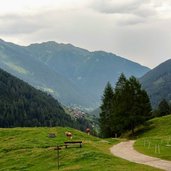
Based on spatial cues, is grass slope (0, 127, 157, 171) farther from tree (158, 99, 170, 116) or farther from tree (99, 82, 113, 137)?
tree (158, 99, 170, 116)

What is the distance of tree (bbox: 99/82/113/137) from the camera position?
122 metres

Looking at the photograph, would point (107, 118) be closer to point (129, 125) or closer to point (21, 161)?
point (129, 125)

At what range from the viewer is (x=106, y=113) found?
412 ft

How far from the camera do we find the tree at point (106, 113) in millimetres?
122000

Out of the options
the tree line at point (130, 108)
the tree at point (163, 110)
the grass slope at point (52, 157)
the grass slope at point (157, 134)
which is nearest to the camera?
the grass slope at point (52, 157)

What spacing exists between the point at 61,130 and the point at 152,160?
4684 cm

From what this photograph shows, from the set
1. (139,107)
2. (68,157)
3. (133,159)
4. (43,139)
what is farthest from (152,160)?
(139,107)

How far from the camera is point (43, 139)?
80000 mm

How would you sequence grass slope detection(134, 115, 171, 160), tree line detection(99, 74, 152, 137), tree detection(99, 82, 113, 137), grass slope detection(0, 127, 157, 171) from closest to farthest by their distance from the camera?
grass slope detection(0, 127, 157, 171) < grass slope detection(134, 115, 171, 160) < tree line detection(99, 74, 152, 137) < tree detection(99, 82, 113, 137)

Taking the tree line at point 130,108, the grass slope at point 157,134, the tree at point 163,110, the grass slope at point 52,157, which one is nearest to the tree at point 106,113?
the tree line at point 130,108

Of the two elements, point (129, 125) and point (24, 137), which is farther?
point (129, 125)

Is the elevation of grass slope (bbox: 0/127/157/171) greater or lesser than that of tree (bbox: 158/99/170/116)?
lesser

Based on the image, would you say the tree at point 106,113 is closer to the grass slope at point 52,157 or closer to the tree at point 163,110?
the grass slope at point 52,157

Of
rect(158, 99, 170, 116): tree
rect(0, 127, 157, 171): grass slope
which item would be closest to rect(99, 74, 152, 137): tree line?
rect(0, 127, 157, 171): grass slope
